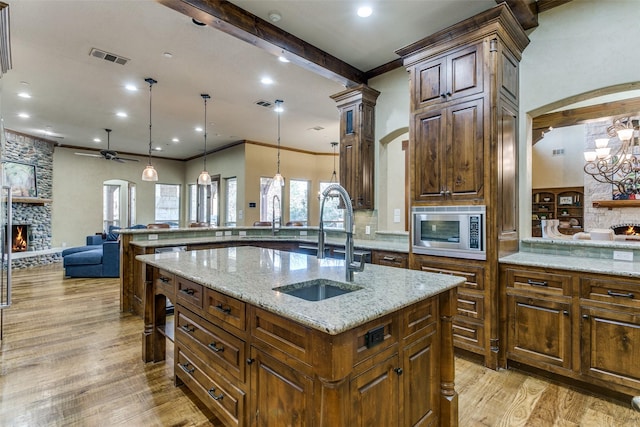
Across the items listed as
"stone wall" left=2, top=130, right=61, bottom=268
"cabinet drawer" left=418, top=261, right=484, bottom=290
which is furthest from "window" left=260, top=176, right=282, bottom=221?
"cabinet drawer" left=418, top=261, right=484, bottom=290

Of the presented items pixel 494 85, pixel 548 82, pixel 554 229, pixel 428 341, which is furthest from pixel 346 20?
pixel 554 229

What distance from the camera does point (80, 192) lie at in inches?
356

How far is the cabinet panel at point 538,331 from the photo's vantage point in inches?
91.0

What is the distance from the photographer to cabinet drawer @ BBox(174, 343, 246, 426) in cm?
161

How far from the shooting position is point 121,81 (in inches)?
177

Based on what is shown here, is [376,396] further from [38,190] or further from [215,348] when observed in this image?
[38,190]

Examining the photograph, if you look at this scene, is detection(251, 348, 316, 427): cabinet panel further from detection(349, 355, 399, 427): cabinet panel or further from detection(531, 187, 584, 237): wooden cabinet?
detection(531, 187, 584, 237): wooden cabinet

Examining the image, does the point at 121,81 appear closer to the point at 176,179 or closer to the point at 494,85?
the point at 494,85

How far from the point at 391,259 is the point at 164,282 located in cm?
A: 218

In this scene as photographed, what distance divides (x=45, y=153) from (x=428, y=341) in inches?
410

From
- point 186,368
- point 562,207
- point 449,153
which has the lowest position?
point 186,368

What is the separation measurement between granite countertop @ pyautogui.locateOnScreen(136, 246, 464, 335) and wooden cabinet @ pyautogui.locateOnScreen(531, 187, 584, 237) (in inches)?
355

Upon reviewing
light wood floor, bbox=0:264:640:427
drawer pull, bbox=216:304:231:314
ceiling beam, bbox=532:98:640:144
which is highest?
ceiling beam, bbox=532:98:640:144

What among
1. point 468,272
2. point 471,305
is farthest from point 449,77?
point 471,305
